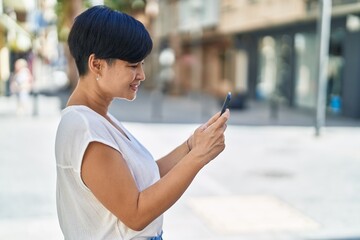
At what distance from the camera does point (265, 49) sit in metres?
27.1

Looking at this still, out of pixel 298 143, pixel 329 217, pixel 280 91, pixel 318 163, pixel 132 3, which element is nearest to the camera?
pixel 329 217

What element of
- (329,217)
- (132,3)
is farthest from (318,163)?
(132,3)

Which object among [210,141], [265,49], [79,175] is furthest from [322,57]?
[265,49]

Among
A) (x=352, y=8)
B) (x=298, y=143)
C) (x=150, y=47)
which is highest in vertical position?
(x=352, y=8)

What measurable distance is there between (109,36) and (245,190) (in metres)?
6.40

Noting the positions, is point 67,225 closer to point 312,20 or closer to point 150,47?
point 150,47

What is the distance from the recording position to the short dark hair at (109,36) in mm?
1559

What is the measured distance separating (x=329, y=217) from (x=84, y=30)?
5.43 meters

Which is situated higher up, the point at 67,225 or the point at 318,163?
the point at 67,225

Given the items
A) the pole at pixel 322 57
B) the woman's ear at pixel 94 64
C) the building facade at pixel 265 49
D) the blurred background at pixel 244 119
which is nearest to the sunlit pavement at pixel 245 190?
the blurred background at pixel 244 119

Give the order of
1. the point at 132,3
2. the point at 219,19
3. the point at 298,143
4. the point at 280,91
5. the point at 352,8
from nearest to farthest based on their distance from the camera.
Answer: the point at 298,143
the point at 352,8
the point at 280,91
the point at 219,19
the point at 132,3

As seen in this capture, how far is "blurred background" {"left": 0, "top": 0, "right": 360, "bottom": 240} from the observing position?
623 cm

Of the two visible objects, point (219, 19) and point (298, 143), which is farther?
point (219, 19)

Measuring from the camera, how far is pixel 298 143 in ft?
40.9
